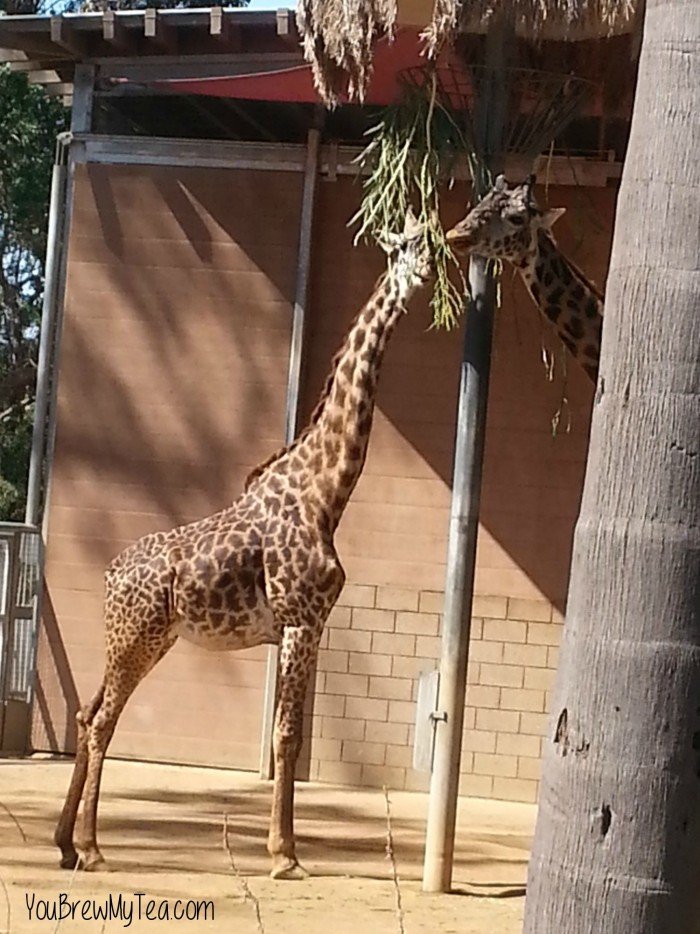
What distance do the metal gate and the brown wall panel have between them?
119 mm

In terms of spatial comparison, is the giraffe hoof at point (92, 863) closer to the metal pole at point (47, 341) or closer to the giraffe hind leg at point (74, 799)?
the giraffe hind leg at point (74, 799)

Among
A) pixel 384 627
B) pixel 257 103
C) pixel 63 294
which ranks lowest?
pixel 384 627

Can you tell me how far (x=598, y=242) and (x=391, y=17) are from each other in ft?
11.5

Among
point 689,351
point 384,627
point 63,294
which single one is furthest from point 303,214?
point 689,351

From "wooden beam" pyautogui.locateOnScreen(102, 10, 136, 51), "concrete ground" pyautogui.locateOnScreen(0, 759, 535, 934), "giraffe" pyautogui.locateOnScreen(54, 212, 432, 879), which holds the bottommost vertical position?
"concrete ground" pyautogui.locateOnScreen(0, 759, 535, 934)

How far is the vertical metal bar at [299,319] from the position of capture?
10.1m

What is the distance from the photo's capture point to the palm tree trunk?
191 centimetres

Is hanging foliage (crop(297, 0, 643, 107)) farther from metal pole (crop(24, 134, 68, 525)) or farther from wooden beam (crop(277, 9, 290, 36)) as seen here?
metal pole (crop(24, 134, 68, 525))

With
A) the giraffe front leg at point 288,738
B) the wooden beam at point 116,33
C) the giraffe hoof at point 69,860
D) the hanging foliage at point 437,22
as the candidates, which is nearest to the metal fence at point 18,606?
the wooden beam at point 116,33

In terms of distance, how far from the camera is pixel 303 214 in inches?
400

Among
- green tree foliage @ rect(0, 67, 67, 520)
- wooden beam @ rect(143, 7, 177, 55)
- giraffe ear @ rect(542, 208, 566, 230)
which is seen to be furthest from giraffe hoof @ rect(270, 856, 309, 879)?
green tree foliage @ rect(0, 67, 67, 520)

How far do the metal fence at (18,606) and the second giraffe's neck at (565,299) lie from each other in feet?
15.7

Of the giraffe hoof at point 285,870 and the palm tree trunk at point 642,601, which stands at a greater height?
the palm tree trunk at point 642,601

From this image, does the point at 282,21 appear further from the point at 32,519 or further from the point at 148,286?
the point at 32,519
